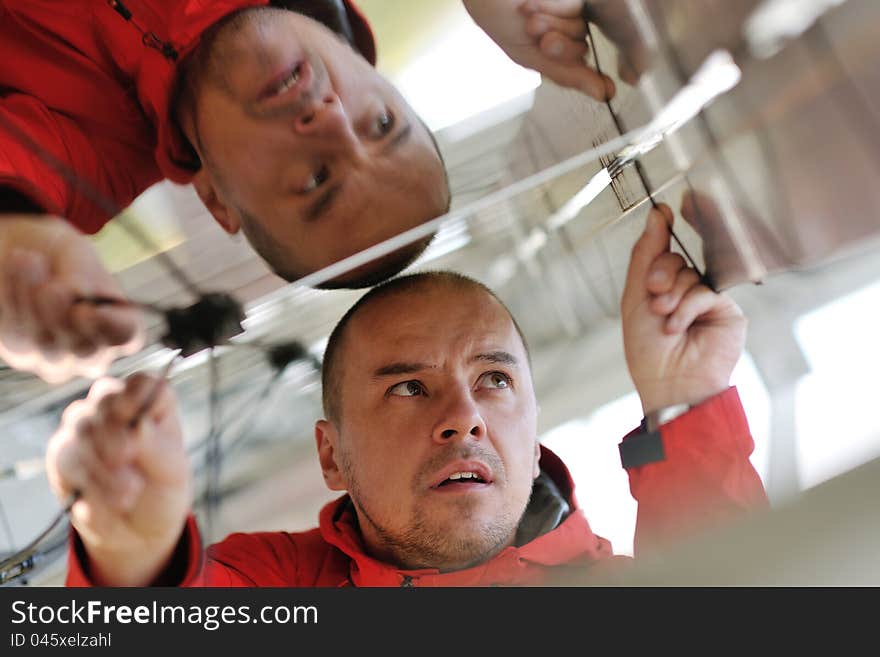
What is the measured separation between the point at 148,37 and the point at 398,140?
0.15 metres

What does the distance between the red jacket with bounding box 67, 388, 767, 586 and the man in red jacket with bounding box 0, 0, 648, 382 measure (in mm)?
118

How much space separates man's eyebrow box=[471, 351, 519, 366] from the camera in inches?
14.1

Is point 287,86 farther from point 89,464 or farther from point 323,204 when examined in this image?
point 89,464

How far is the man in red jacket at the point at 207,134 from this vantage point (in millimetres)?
351

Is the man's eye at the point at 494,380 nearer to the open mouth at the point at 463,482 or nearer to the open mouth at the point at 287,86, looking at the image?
the open mouth at the point at 463,482

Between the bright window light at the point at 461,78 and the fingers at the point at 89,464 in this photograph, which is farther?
the bright window light at the point at 461,78

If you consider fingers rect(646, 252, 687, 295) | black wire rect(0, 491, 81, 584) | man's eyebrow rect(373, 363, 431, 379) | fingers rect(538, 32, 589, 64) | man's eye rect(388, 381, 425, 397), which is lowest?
black wire rect(0, 491, 81, 584)

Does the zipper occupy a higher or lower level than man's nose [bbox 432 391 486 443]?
higher

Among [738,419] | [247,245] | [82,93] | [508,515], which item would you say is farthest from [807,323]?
[82,93]

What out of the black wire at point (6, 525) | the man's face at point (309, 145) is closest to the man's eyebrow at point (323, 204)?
the man's face at point (309, 145)

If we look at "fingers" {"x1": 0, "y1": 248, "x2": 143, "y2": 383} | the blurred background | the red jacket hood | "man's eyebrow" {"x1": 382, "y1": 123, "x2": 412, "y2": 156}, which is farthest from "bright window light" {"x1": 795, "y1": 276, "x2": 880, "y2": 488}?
"fingers" {"x1": 0, "y1": 248, "x2": 143, "y2": 383}

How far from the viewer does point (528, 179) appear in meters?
0.39

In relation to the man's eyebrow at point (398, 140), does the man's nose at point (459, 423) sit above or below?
below

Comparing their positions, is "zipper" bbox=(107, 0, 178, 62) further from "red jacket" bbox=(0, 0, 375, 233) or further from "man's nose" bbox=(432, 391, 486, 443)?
"man's nose" bbox=(432, 391, 486, 443)
